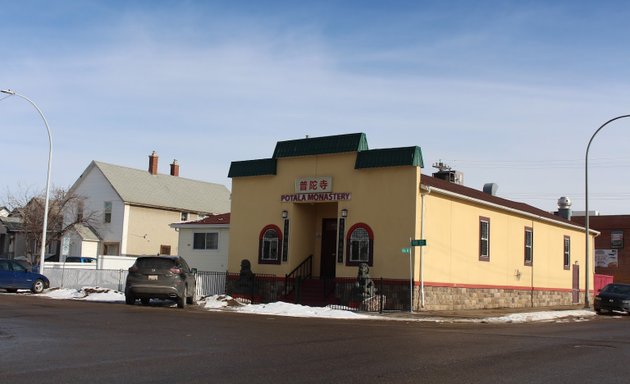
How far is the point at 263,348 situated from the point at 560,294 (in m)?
28.4

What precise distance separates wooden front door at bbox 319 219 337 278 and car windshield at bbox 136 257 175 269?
7662 millimetres

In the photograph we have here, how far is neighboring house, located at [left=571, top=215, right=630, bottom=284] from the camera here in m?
56.6

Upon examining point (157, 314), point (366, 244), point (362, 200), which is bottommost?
point (157, 314)

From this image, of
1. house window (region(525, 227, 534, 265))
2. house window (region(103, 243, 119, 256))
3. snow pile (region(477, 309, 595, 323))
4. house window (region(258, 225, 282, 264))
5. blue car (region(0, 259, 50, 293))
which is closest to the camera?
snow pile (region(477, 309, 595, 323))

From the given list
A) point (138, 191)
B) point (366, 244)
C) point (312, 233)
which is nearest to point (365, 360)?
point (366, 244)

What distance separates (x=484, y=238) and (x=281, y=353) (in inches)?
773

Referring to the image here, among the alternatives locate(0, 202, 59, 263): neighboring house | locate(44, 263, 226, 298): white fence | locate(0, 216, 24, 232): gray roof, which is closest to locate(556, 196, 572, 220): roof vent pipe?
locate(44, 263, 226, 298): white fence

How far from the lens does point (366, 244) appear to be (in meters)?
25.8

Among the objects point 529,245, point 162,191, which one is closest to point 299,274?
point 529,245

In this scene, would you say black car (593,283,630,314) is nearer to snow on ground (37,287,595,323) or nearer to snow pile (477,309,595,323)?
snow pile (477,309,595,323)

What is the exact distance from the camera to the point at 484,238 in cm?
2897

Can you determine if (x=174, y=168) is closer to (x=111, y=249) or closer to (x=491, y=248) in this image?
(x=111, y=249)

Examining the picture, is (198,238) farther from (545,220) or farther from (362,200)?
(545,220)

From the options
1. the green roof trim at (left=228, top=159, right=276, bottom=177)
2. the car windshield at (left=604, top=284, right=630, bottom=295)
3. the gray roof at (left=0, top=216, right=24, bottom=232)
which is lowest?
the car windshield at (left=604, top=284, right=630, bottom=295)
